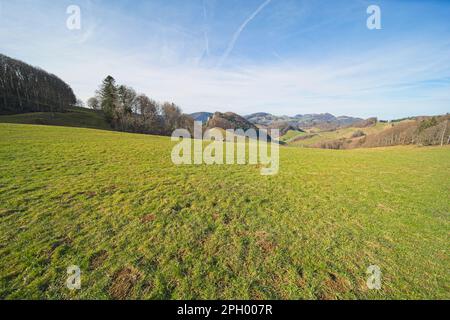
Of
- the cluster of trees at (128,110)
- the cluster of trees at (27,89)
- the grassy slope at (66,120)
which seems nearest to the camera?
the grassy slope at (66,120)

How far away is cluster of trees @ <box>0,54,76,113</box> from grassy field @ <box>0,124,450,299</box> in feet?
251

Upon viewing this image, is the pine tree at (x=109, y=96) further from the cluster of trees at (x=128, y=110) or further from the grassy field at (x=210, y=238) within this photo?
the grassy field at (x=210, y=238)

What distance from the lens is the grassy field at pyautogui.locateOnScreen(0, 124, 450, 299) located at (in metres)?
4.15

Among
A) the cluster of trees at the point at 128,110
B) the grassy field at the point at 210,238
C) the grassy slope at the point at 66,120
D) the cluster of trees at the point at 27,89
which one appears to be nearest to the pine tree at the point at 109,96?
the cluster of trees at the point at 128,110

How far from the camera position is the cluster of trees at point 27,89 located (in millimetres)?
59569

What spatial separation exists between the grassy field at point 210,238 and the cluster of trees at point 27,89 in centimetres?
7660

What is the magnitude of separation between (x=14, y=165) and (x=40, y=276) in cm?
1158

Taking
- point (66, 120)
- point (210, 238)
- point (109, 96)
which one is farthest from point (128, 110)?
point (210, 238)

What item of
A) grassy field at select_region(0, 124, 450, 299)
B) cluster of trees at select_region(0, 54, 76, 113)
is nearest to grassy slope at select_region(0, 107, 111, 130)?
cluster of trees at select_region(0, 54, 76, 113)

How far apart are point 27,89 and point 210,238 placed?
98.2 m

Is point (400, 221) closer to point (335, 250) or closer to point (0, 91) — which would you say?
point (335, 250)

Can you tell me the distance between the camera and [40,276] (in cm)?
414

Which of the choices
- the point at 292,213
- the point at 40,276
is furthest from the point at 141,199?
the point at 292,213

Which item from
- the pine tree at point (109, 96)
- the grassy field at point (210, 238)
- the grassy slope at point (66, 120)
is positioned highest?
the pine tree at point (109, 96)
